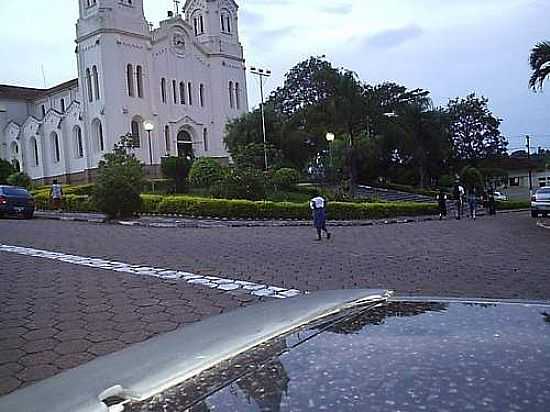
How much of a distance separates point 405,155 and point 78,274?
148ft

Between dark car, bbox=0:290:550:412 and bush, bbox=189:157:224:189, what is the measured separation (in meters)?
25.8

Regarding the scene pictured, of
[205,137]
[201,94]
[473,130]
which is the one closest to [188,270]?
[205,137]

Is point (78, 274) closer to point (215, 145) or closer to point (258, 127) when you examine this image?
point (258, 127)

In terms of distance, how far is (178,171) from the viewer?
3209 cm

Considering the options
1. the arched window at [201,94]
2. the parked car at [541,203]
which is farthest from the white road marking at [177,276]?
the arched window at [201,94]

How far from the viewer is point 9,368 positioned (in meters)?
4.05

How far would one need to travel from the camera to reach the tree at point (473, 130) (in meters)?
56.0

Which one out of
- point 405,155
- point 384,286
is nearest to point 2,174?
point 405,155

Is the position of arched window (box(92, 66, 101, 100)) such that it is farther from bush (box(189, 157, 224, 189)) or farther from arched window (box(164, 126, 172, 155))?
bush (box(189, 157, 224, 189))

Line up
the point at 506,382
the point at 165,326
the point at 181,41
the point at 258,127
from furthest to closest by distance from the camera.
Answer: the point at 181,41 → the point at 258,127 → the point at 165,326 → the point at 506,382

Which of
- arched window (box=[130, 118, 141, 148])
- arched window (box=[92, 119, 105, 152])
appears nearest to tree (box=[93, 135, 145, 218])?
arched window (box=[92, 119, 105, 152])

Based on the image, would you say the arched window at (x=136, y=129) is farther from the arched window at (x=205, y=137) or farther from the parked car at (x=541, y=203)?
the parked car at (x=541, y=203)

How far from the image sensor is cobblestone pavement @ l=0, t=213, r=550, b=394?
4.80 m

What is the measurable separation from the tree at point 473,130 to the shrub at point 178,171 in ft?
110
